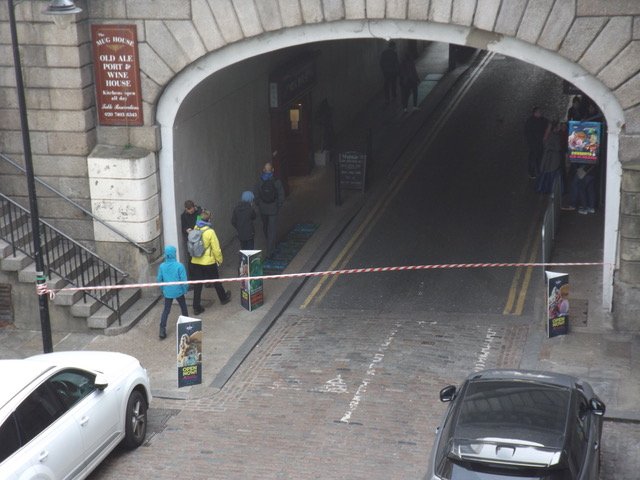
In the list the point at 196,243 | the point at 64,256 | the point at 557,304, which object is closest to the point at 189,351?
the point at 196,243

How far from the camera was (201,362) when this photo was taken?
15.4 meters

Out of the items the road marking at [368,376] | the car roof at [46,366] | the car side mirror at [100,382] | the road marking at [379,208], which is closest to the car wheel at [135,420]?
the car roof at [46,366]

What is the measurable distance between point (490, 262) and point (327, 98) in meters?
9.90

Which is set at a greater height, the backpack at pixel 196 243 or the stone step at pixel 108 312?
the backpack at pixel 196 243

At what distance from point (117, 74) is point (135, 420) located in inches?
259

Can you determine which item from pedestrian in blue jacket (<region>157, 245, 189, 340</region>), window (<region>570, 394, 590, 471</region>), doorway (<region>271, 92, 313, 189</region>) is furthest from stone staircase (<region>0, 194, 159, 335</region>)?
window (<region>570, 394, 590, 471</region>)

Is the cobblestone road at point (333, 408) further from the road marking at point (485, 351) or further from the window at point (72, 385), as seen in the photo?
the window at point (72, 385)

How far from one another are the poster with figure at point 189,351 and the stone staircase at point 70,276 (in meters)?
2.48

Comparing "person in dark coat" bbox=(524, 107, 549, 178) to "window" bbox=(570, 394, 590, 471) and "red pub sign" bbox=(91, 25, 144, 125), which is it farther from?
"window" bbox=(570, 394, 590, 471)

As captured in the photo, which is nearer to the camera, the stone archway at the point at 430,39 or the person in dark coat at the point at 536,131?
the stone archway at the point at 430,39

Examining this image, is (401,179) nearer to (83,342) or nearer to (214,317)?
(214,317)

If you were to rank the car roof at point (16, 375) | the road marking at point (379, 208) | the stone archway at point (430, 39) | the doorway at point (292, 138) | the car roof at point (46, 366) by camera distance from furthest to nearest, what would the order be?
the doorway at point (292, 138) < the road marking at point (379, 208) < the stone archway at point (430, 39) < the car roof at point (46, 366) < the car roof at point (16, 375)

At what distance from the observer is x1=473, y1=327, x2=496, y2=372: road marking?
51.4 ft

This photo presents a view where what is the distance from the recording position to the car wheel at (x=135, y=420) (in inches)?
531
